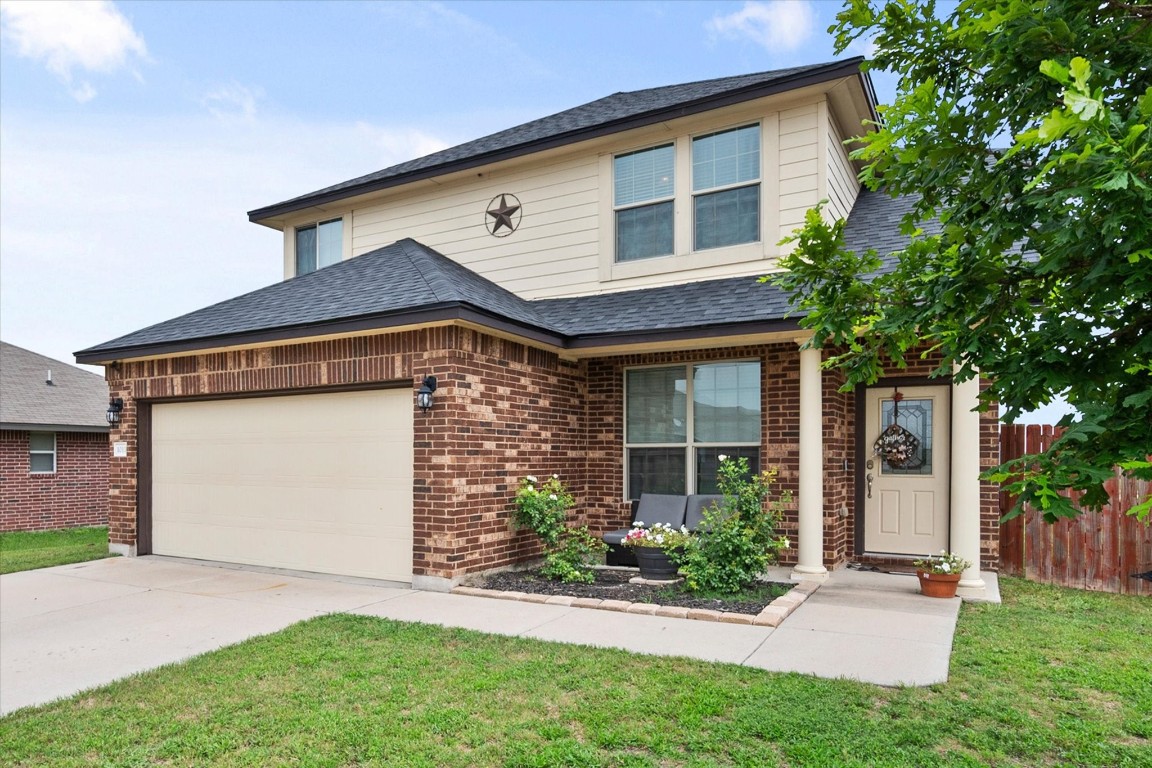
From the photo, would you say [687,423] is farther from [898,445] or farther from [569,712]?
[569,712]

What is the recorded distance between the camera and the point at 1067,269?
2.40 metres

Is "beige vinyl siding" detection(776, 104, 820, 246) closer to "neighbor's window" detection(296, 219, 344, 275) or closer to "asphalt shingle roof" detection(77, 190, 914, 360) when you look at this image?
"asphalt shingle roof" detection(77, 190, 914, 360)

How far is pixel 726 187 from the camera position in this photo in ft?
28.3

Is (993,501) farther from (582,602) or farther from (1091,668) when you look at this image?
(582,602)

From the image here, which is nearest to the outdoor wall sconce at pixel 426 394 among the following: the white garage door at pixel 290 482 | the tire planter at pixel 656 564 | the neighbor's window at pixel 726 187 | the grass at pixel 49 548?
the white garage door at pixel 290 482

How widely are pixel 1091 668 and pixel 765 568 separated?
2745 mm

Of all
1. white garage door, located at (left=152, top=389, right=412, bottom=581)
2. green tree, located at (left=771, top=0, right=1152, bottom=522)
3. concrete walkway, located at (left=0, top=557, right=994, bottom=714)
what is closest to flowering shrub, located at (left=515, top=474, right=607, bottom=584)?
concrete walkway, located at (left=0, top=557, right=994, bottom=714)

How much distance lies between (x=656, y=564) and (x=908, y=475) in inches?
129

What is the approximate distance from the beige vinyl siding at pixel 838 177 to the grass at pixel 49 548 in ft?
34.8

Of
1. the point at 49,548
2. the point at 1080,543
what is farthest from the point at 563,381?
the point at 49,548

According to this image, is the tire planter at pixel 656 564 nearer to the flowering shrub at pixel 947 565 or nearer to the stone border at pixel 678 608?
the stone border at pixel 678 608

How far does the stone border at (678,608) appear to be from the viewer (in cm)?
579

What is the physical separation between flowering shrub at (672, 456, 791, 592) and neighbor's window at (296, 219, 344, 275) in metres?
7.76

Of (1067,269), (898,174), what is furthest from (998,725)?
(898,174)
